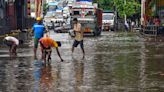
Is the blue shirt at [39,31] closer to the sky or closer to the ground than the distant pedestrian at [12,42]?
closer to the sky

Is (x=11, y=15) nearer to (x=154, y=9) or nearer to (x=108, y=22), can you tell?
(x=154, y=9)

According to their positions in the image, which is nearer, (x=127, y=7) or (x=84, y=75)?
(x=84, y=75)

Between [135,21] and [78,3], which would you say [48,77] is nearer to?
[78,3]

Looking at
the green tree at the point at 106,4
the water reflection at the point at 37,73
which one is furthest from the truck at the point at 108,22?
the water reflection at the point at 37,73

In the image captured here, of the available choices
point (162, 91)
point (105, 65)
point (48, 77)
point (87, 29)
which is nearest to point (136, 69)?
point (105, 65)

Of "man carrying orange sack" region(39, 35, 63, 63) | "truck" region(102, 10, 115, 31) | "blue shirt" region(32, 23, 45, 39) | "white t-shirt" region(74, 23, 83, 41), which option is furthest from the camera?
"truck" region(102, 10, 115, 31)

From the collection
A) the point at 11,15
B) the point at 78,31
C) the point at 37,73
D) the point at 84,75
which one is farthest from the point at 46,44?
the point at 11,15

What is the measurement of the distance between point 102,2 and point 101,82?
86988 millimetres

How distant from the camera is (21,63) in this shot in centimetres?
2048

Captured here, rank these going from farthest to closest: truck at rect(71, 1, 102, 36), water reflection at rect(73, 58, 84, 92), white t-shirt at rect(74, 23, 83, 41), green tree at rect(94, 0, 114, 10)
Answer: green tree at rect(94, 0, 114, 10) → truck at rect(71, 1, 102, 36) → white t-shirt at rect(74, 23, 83, 41) → water reflection at rect(73, 58, 84, 92)

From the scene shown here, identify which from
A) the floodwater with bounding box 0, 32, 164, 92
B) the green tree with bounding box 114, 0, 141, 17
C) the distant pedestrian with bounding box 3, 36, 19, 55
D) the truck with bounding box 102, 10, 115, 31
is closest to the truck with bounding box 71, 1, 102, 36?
the truck with bounding box 102, 10, 115, 31

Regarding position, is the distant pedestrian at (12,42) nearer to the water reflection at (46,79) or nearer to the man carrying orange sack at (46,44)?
the man carrying orange sack at (46,44)

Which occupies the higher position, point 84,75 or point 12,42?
point 12,42

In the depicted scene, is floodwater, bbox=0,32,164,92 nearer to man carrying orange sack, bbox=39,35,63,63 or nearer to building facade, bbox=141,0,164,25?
man carrying orange sack, bbox=39,35,63,63
